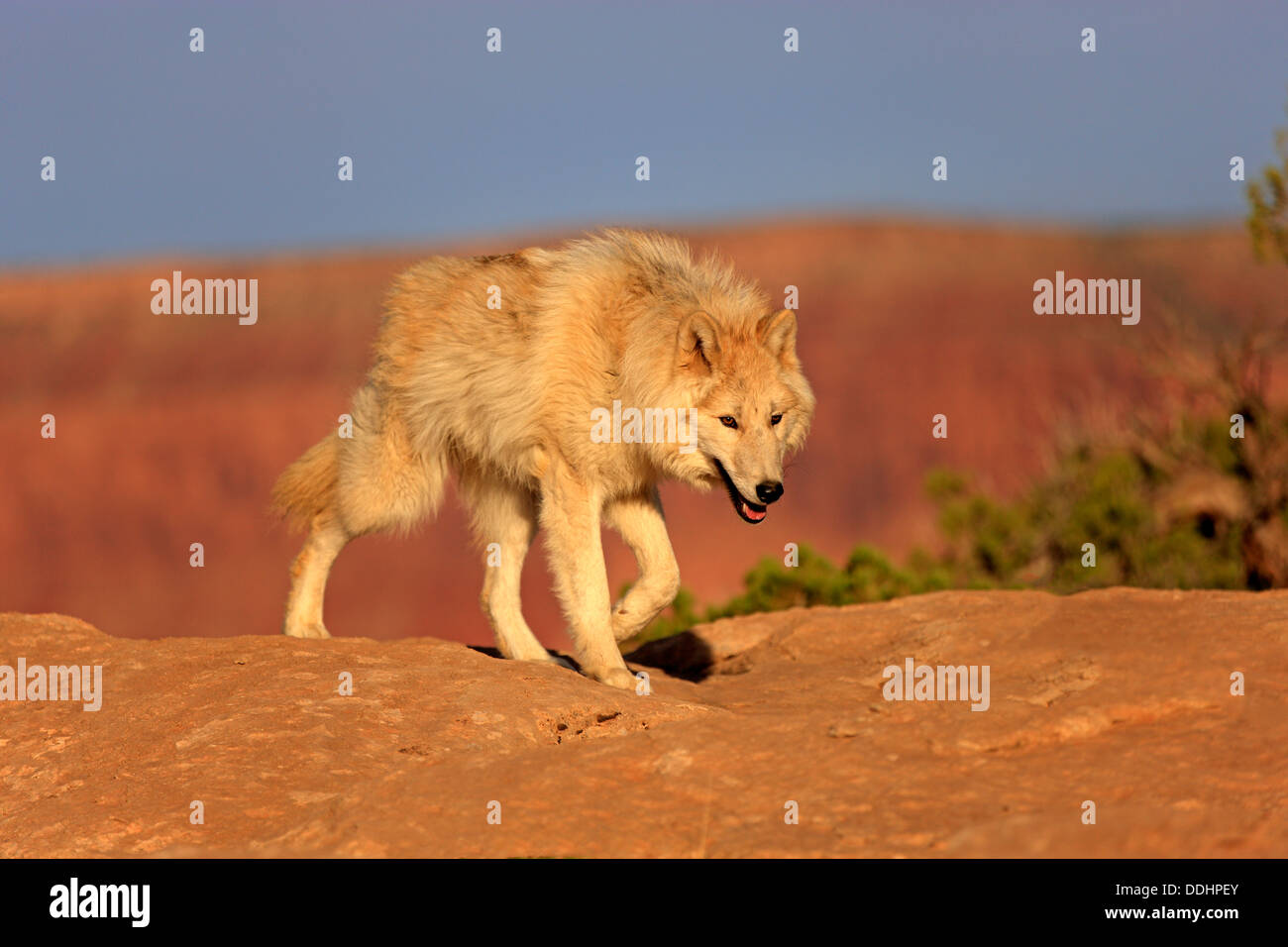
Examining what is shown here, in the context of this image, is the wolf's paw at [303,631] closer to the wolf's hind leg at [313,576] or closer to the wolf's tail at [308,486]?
the wolf's hind leg at [313,576]

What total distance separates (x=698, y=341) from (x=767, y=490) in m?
0.99

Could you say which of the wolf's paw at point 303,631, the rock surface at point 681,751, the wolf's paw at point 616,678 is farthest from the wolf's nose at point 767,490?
the wolf's paw at point 303,631

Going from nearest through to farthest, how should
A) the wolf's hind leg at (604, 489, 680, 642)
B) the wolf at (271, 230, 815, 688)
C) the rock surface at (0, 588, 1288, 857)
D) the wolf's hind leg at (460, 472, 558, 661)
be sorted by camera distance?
the rock surface at (0, 588, 1288, 857) → the wolf at (271, 230, 815, 688) → the wolf's hind leg at (604, 489, 680, 642) → the wolf's hind leg at (460, 472, 558, 661)

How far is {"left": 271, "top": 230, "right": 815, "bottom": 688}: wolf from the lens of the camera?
7.29m

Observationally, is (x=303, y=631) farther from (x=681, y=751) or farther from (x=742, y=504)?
(x=681, y=751)

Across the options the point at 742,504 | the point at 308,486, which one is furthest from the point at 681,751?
the point at 308,486

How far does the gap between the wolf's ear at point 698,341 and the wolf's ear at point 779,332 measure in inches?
13.0

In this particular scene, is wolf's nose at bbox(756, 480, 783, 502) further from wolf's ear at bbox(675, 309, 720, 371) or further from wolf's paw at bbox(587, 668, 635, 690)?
wolf's paw at bbox(587, 668, 635, 690)

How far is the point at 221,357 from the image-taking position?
5141 cm

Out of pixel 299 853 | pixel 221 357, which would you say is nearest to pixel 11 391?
pixel 221 357

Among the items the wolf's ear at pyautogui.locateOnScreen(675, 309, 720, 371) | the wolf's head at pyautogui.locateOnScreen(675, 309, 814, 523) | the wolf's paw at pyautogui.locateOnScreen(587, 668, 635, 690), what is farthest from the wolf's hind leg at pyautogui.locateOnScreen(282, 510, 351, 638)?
the wolf's ear at pyautogui.locateOnScreen(675, 309, 720, 371)

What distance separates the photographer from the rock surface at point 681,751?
4543mm

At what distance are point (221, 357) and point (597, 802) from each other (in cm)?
5000

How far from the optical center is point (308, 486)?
888cm
